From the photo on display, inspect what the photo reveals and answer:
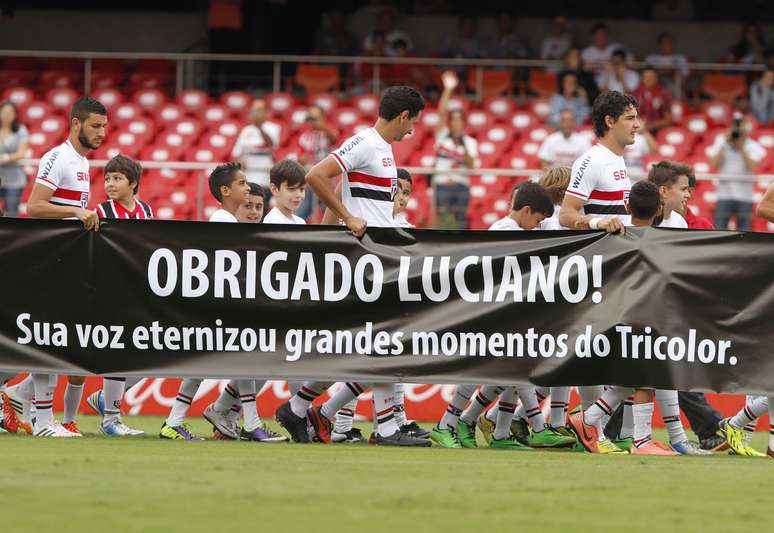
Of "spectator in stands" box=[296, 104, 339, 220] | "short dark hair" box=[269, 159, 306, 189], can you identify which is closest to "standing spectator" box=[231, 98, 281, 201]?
"spectator in stands" box=[296, 104, 339, 220]

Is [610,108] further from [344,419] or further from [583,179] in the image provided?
[344,419]

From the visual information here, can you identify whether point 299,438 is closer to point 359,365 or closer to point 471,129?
point 359,365

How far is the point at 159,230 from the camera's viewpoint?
34.5ft

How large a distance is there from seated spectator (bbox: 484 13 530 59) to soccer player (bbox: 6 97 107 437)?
47.4ft

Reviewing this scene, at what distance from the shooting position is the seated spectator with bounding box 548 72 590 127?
21016mm

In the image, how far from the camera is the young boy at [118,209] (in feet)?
35.7

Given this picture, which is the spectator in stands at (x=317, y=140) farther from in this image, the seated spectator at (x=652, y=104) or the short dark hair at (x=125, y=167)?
the short dark hair at (x=125, y=167)

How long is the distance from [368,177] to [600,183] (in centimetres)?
166

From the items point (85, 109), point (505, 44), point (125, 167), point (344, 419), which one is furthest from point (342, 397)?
point (505, 44)

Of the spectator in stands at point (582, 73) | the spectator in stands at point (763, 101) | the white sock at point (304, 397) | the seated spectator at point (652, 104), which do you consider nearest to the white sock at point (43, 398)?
the white sock at point (304, 397)

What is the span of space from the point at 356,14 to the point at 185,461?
18.9 meters

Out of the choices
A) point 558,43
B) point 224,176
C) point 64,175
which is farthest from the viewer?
point 558,43

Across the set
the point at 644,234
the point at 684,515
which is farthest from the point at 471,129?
the point at 684,515

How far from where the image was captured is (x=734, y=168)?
18.7 m
